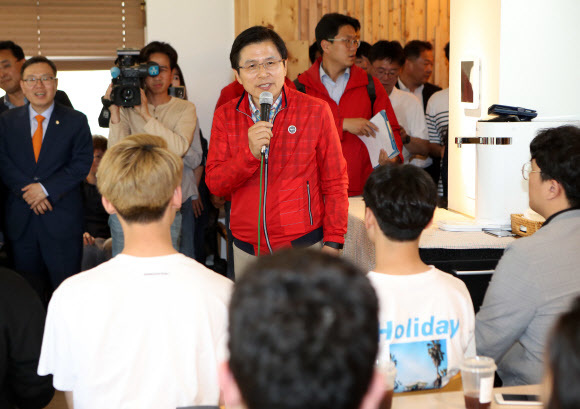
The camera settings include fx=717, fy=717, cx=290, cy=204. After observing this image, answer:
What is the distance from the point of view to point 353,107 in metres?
3.88

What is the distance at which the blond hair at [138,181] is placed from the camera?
5.63ft

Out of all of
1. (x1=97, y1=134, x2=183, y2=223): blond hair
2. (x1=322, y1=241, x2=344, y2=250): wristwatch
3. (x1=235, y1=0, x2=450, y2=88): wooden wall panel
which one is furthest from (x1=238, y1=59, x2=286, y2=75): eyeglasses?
(x1=235, y1=0, x2=450, y2=88): wooden wall panel

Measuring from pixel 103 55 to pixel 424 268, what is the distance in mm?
4389

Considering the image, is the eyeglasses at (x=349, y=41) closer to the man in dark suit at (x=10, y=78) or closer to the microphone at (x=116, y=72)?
the microphone at (x=116, y=72)

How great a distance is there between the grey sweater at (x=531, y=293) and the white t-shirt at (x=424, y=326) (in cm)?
20

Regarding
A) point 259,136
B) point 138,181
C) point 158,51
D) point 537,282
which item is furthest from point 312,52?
point 138,181

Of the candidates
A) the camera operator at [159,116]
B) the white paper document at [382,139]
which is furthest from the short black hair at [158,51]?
the white paper document at [382,139]

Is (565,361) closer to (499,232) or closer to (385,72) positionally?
(499,232)

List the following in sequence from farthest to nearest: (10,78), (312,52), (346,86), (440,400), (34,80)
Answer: (312,52)
(10,78)
(34,80)
(346,86)
(440,400)

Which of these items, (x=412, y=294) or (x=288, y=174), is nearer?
(x=412, y=294)

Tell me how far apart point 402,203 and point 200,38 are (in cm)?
394

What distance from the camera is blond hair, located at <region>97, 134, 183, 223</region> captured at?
67.6 inches

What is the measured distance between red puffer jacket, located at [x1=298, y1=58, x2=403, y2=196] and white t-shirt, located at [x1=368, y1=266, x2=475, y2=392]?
6.81 feet

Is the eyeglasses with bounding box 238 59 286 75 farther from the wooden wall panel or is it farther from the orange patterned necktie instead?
the wooden wall panel
